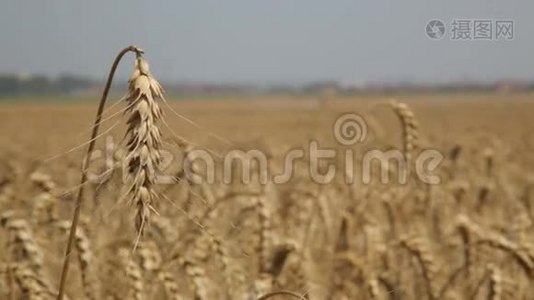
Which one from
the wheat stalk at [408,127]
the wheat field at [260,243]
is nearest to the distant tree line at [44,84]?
the wheat field at [260,243]

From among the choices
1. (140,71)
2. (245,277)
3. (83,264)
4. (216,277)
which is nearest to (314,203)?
(216,277)

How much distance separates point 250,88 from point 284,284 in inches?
3400

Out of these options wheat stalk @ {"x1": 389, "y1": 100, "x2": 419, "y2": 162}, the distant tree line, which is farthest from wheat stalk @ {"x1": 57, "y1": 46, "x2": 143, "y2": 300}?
the distant tree line

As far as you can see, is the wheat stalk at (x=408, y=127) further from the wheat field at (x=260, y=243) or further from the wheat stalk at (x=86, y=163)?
the wheat stalk at (x=86, y=163)

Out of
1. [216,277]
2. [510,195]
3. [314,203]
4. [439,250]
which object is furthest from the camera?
[510,195]

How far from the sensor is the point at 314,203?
131 inches

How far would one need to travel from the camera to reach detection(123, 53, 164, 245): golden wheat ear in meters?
1.00

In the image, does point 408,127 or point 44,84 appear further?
point 44,84

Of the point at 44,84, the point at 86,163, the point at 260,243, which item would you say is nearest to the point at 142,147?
the point at 86,163

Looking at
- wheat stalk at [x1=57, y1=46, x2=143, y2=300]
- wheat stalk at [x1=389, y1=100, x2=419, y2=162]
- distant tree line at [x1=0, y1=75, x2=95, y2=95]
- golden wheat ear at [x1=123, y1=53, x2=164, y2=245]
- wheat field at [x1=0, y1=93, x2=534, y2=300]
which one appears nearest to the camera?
golden wheat ear at [x1=123, y1=53, x2=164, y2=245]

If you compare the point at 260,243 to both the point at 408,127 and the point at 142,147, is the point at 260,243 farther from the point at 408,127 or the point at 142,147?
the point at 142,147

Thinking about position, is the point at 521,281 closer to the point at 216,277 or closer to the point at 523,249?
→ the point at 523,249

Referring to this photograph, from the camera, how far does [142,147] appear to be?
102cm

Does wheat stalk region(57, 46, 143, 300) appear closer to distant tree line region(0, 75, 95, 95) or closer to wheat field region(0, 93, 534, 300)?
wheat field region(0, 93, 534, 300)
